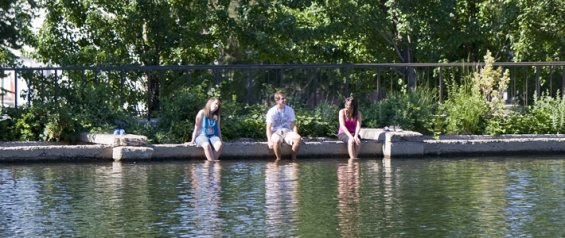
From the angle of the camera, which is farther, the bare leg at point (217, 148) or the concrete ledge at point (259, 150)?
the concrete ledge at point (259, 150)

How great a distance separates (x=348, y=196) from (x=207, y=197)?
65.0 inches

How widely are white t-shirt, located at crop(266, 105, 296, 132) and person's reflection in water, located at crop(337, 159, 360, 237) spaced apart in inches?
62.2

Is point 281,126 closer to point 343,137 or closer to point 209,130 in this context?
point 343,137

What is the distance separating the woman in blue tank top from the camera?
2133 cm

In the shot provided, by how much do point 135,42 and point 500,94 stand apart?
845 cm

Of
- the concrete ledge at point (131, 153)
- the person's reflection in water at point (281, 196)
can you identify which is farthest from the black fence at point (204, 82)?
the person's reflection in water at point (281, 196)

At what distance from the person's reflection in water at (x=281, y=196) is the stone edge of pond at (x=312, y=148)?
3.96 ft

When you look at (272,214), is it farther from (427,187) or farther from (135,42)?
(135,42)

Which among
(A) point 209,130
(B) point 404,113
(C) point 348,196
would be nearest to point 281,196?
(C) point 348,196

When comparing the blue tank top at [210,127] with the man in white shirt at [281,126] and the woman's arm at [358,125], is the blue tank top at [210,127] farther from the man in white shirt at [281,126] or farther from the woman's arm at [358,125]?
the woman's arm at [358,125]

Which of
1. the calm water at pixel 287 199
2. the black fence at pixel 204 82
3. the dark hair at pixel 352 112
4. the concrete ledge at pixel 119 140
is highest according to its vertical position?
the black fence at pixel 204 82

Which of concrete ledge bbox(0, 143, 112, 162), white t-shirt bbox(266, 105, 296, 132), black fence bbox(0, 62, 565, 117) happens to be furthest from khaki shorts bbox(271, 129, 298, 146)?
concrete ledge bbox(0, 143, 112, 162)

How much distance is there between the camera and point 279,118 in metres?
22.1

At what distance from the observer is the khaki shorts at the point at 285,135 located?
71.2ft
